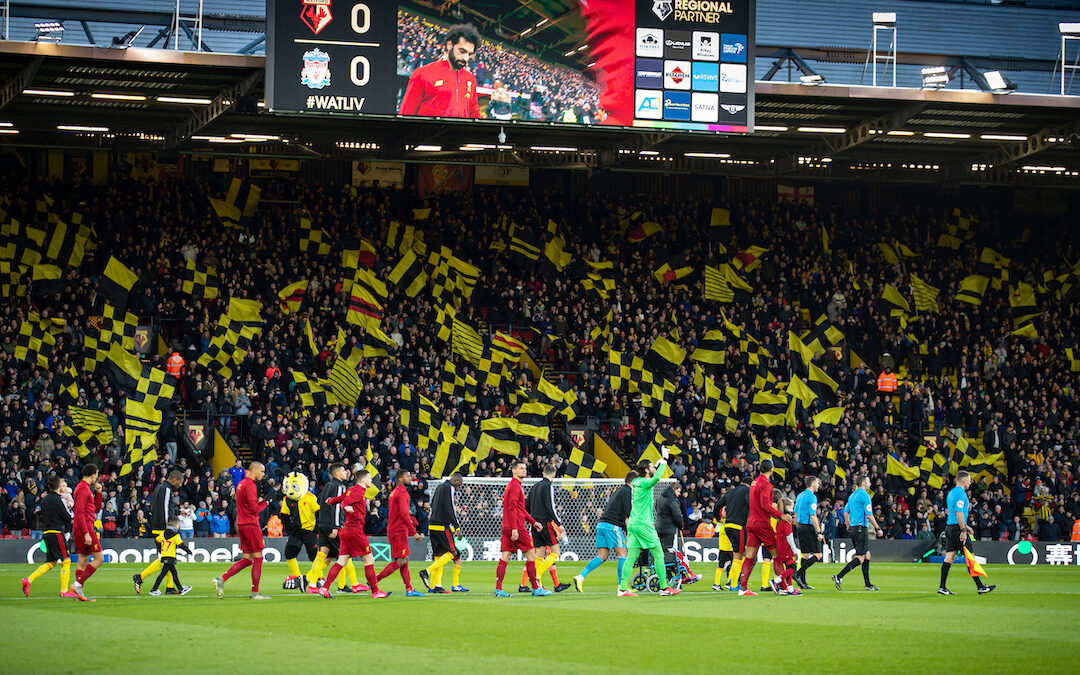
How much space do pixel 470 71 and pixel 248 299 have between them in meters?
11.9

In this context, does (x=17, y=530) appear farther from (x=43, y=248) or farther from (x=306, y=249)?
(x=306, y=249)

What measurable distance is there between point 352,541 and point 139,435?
16.9 metres

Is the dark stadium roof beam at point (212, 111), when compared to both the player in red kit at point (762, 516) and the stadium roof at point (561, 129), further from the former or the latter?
the player in red kit at point (762, 516)

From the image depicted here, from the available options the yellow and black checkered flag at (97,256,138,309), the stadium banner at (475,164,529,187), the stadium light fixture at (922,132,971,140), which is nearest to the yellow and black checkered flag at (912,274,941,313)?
the stadium light fixture at (922,132,971,140)

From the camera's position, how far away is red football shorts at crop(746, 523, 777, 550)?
20.3 metres

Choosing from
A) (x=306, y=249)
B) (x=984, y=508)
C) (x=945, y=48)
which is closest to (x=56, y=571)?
(x=306, y=249)

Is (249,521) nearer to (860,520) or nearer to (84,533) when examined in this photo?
(84,533)

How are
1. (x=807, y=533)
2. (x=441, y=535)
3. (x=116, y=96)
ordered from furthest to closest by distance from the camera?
(x=116, y=96)
(x=807, y=533)
(x=441, y=535)

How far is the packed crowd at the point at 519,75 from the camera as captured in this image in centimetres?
3048

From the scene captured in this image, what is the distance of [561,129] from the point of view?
37.3 metres

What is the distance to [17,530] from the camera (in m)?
31.8

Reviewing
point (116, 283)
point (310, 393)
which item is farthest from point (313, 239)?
point (310, 393)

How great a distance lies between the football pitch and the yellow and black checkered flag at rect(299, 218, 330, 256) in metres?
20.3

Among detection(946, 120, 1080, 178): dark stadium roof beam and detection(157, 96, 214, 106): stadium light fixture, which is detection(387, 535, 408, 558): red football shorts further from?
detection(946, 120, 1080, 178): dark stadium roof beam
